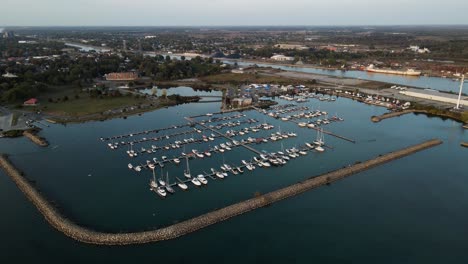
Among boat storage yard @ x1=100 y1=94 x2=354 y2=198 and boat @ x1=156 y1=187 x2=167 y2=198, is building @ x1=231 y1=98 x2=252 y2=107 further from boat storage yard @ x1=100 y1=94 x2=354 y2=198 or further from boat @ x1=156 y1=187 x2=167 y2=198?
boat @ x1=156 y1=187 x2=167 y2=198

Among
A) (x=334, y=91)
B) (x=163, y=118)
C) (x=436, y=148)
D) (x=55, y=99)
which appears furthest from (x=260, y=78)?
(x=436, y=148)

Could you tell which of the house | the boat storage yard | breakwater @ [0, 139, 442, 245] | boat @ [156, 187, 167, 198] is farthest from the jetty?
the house

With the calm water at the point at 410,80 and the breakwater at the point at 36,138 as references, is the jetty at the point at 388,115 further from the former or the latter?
the breakwater at the point at 36,138

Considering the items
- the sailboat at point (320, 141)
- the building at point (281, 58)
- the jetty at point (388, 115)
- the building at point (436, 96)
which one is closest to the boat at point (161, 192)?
the sailboat at point (320, 141)

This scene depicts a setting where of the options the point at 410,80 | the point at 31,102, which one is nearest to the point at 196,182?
the point at 31,102

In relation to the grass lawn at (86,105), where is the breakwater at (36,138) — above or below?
below

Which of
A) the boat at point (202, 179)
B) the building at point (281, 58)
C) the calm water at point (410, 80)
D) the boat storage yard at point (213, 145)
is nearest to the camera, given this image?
the boat at point (202, 179)

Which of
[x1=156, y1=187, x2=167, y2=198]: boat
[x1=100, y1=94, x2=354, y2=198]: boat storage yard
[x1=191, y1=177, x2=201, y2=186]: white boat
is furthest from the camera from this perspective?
[x1=100, y1=94, x2=354, y2=198]: boat storage yard
